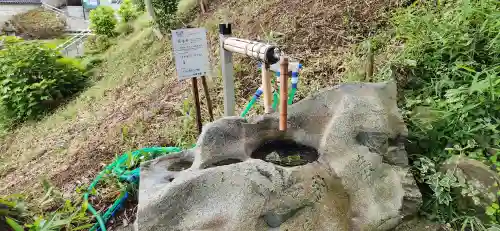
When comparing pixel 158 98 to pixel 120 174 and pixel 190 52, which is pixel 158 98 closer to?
pixel 120 174

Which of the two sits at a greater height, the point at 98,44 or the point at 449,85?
the point at 98,44

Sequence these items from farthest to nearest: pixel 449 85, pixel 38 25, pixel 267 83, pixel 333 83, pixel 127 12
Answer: pixel 38 25 < pixel 127 12 < pixel 333 83 < pixel 449 85 < pixel 267 83

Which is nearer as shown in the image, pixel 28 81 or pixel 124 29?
pixel 28 81

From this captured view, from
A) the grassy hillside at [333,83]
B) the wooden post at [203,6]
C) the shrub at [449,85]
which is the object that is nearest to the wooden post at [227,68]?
the grassy hillside at [333,83]

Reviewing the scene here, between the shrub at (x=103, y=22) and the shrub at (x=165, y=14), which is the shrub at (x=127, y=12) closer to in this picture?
the shrub at (x=103, y=22)

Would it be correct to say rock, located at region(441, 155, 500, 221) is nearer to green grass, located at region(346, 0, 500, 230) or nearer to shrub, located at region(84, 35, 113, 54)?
green grass, located at region(346, 0, 500, 230)

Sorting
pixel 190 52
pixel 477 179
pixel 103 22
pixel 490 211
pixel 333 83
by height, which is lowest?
pixel 490 211

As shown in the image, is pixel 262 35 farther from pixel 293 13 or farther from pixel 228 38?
pixel 228 38

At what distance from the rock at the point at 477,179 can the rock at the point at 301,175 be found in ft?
1.09

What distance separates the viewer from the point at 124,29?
1183cm

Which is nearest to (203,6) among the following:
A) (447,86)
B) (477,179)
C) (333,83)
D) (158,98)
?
(158,98)

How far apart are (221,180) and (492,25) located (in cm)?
261

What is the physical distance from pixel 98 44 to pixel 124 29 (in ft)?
A: 3.35

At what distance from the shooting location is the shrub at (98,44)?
37.3 ft
